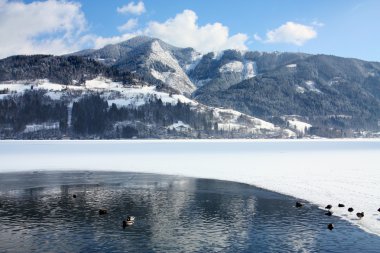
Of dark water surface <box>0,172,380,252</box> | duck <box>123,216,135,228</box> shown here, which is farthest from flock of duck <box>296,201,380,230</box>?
duck <box>123,216,135,228</box>

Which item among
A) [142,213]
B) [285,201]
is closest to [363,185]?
[285,201]

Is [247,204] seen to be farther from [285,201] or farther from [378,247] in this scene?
[378,247]

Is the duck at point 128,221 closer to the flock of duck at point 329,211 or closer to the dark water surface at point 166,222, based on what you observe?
the dark water surface at point 166,222

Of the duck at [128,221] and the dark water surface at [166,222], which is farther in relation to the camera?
the duck at [128,221]

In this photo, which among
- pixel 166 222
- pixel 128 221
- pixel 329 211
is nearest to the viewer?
pixel 128 221

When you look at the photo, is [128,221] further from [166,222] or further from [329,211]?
[329,211]

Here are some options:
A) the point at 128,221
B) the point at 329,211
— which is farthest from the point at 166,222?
the point at 329,211

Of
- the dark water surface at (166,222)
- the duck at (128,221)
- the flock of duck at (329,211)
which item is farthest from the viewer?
the duck at (128,221)

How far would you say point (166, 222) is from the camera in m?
36.5

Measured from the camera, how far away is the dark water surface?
29.6 metres

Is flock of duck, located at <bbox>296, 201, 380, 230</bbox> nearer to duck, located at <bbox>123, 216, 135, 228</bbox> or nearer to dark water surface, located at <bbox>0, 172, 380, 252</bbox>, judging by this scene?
A: dark water surface, located at <bbox>0, 172, 380, 252</bbox>

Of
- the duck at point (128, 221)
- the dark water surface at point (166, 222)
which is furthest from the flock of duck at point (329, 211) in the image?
the duck at point (128, 221)

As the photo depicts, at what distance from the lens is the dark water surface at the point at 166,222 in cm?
2962

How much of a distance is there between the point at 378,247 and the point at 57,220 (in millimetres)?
25706
